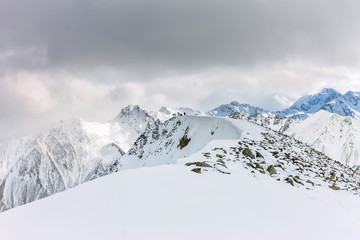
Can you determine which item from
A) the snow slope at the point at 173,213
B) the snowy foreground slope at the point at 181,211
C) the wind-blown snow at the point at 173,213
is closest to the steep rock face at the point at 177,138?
the snowy foreground slope at the point at 181,211

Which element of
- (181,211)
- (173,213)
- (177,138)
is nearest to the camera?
(173,213)

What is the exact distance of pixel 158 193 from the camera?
8.40m

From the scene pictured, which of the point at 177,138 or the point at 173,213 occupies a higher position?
the point at 173,213

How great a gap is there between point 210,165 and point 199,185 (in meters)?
3.56

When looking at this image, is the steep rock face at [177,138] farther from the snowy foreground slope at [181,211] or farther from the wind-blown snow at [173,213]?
the wind-blown snow at [173,213]

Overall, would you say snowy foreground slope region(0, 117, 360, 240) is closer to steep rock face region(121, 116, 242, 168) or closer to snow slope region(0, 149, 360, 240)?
snow slope region(0, 149, 360, 240)

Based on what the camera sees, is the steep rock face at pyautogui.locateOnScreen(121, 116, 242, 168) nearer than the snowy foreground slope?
No

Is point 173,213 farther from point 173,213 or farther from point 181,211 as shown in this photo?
point 181,211

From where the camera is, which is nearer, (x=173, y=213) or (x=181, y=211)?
(x=173, y=213)

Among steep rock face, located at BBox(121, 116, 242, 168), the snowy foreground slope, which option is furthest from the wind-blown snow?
steep rock face, located at BBox(121, 116, 242, 168)

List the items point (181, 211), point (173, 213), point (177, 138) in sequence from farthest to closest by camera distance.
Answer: point (177, 138)
point (181, 211)
point (173, 213)

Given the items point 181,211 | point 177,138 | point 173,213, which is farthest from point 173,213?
point 177,138

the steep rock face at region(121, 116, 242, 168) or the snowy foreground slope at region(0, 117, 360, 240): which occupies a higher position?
the snowy foreground slope at region(0, 117, 360, 240)

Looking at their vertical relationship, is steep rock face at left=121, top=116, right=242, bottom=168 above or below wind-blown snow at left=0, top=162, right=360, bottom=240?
below
